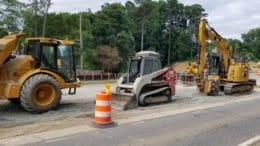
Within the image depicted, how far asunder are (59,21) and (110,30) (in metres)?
24.1

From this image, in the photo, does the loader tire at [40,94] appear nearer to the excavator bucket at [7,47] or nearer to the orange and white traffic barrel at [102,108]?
the excavator bucket at [7,47]

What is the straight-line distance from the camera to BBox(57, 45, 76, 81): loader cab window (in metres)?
15.9

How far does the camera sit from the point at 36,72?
14672 millimetres

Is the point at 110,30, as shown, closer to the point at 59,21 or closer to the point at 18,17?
the point at 59,21

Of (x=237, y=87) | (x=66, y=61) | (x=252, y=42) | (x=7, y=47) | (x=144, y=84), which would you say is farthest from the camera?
(x=252, y=42)

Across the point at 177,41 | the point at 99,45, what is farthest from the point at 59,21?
the point at 177,41

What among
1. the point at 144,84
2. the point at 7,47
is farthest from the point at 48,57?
the point at 144,84

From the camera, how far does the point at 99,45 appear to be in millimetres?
70938

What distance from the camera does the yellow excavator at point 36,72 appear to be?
14102 millimetres

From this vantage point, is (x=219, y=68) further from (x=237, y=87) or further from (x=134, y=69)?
(x=134, y=69)

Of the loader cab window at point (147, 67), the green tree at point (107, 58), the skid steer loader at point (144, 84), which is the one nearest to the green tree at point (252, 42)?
the green tree at point (107, 58)

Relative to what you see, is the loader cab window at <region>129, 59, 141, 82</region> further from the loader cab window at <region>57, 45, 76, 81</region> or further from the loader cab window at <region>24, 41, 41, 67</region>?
the loader cab window at <region>24, 41, 41, 67</region>

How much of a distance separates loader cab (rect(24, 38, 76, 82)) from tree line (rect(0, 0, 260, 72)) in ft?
43.7

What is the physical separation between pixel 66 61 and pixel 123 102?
8.62ft
